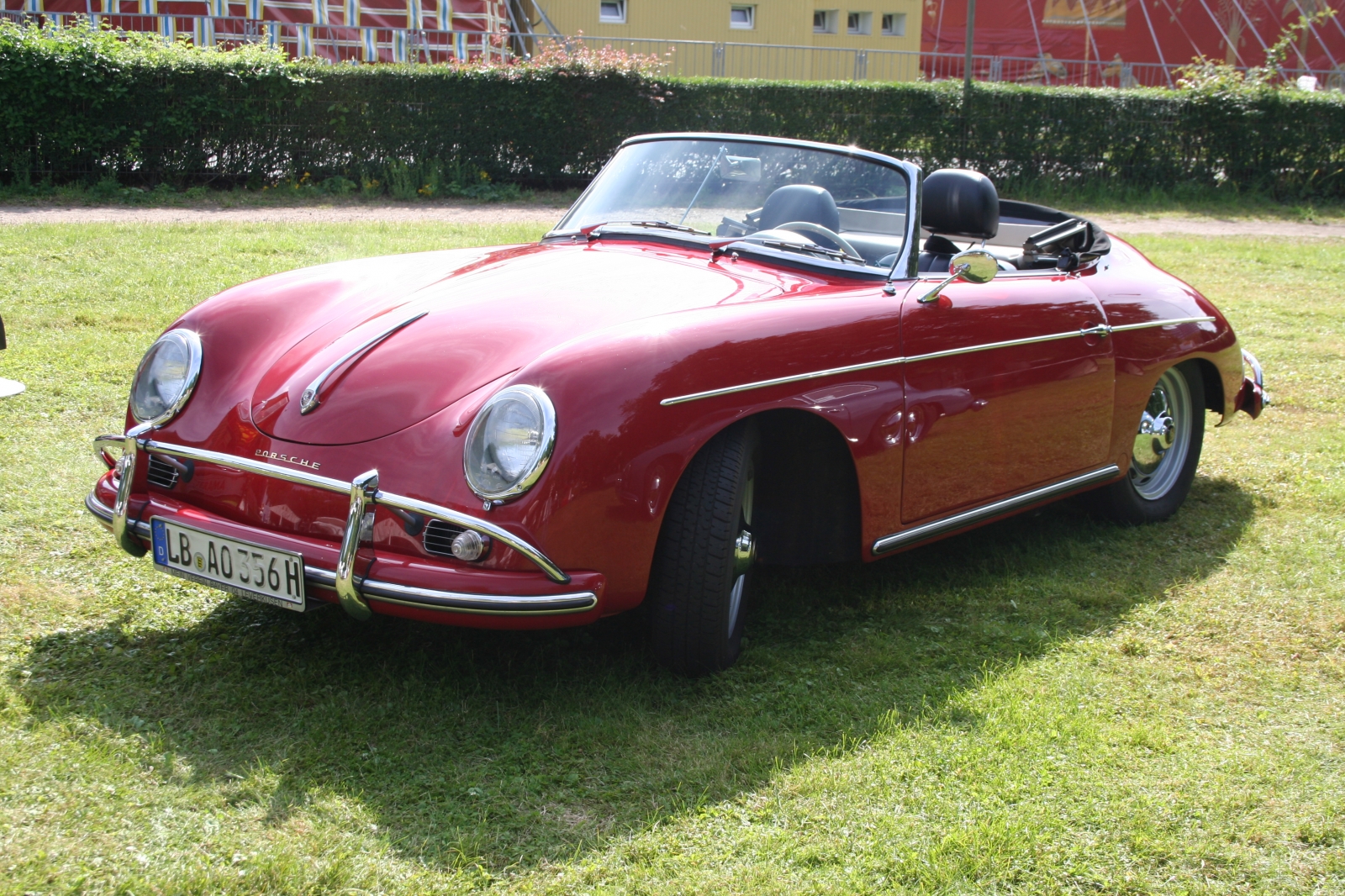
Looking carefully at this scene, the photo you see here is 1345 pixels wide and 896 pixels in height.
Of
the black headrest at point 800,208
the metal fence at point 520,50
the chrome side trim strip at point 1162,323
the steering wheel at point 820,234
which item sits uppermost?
the metal fence at point 520,50

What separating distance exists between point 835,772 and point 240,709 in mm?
1440

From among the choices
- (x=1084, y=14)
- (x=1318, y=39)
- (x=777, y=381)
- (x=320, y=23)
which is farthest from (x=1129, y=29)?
(x=777, y=381)

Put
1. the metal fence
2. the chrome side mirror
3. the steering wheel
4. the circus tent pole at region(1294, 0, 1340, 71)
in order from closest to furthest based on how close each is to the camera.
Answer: the chrome side mirror
the steering wheel
the metal fence
the circus tent pole at region(1294, 0, 1340, 71)

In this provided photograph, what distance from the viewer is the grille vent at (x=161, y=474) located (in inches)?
120

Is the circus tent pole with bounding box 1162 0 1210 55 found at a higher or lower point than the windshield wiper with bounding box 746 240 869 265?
higher

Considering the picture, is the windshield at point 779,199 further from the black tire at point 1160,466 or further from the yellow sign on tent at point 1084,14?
the yellow sign on tent at point 1084,14

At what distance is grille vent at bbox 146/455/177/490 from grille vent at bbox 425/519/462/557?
80cm

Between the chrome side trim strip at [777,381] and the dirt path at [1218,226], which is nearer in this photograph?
the chrome side trim strip at [777,381]

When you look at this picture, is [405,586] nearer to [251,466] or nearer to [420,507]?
[420,507]

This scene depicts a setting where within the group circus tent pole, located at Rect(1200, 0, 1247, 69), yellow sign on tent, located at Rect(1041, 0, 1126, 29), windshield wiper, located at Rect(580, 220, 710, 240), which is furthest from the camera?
yellow sign on tent, located at Rect(1041, 0, 1126, 29)

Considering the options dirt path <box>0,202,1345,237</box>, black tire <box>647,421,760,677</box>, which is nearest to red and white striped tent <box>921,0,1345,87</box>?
dirt path <box>0,202,1345,237</box>

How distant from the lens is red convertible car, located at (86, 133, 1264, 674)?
2.70 metres

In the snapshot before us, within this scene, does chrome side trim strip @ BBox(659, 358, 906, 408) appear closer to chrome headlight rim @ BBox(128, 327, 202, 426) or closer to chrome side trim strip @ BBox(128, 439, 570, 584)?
chrome side trim strip @ BBox(128, 439, 570, 584)

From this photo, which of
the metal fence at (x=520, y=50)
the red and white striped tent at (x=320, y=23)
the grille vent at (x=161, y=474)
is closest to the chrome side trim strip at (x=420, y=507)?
the grille vent at (x=161, y=474)
